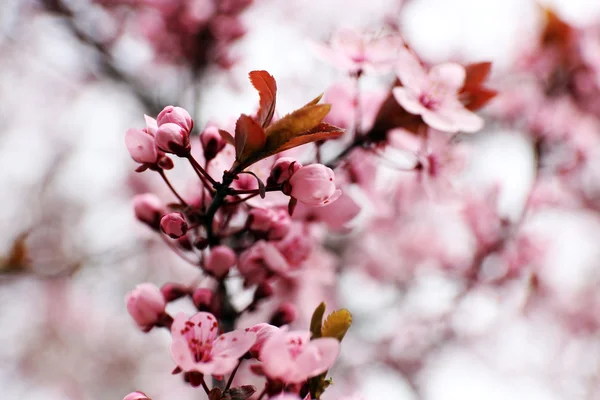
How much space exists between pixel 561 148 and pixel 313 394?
2.02 metres

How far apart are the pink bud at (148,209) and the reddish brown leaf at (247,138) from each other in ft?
1.47

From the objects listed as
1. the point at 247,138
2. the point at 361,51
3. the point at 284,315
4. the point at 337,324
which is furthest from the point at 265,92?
the point at 284,315

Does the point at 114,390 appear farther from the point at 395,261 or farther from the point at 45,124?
the point at 395,261

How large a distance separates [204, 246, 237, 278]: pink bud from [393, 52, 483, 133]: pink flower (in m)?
0.50

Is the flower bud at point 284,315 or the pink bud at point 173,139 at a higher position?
the pink bud at point 173,139

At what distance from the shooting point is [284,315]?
1.25 m

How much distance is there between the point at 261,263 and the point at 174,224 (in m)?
0.29

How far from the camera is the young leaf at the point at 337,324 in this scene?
0.81m

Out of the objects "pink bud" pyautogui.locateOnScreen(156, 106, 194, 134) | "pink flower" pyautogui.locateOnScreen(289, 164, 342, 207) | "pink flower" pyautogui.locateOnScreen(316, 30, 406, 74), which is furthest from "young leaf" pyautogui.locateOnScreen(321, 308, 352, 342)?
"pink flower" pyautogui.locateOnScreen(316, 30, 406, 74)

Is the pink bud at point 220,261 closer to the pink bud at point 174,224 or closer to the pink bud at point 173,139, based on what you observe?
the pink bud at point 174,224

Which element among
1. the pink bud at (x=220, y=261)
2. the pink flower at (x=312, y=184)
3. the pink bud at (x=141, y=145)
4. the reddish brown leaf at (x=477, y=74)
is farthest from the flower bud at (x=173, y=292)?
the reddish brown leaf at (x=477, y=74)

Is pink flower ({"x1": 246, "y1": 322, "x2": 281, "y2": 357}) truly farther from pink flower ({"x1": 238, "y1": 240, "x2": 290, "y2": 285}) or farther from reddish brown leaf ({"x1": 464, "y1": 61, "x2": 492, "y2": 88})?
reddish brown leaf ({"x1": 464, "y1": 61, "x2": 492, "y2": 88})

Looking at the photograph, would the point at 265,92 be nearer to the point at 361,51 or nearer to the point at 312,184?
the point at 312,184

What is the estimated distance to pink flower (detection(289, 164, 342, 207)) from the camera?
87 cm
